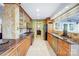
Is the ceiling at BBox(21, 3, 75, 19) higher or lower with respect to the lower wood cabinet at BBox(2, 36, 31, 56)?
higher

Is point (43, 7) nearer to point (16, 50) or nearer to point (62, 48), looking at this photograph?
point (62, 48)

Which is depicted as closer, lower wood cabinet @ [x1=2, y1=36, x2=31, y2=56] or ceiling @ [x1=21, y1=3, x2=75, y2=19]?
lower wood cabinet @ [x1=2, y1=36, x2=31, y2=56]

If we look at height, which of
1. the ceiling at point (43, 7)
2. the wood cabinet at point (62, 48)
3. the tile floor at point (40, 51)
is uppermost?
the ceiling at point (43, 7)

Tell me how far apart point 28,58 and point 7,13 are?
93.7 inches

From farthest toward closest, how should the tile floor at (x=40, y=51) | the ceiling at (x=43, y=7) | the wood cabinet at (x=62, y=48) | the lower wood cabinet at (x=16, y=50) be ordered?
1. the tile floor at (x=40, y=51)
2. the ceiling at (x=43, y=7)
3. the wood cabinet at (x=62, y=48)
4. the lower wood cabinet at (x=16, y=50)

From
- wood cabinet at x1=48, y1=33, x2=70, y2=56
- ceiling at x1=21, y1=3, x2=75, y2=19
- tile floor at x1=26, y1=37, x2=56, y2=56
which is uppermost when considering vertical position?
ceiling at x1=21, y1=3, x2=75, y2=19

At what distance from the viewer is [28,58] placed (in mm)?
1666

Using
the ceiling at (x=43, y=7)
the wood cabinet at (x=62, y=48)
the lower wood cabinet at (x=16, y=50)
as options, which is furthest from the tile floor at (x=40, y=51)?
the ceiling at (x=43, y=7)

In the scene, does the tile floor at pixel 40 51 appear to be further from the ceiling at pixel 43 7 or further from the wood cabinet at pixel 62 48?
the ceiling at pixel 43 7

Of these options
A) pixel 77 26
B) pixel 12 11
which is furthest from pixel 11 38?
pixel 77 26

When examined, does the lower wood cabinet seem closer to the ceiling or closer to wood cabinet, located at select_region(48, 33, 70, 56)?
wood cabinet, located at select_region(48, 33, 70, 56)

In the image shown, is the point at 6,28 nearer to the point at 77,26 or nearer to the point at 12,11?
the point at 12,11

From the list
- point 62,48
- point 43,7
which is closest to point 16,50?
point 62,48

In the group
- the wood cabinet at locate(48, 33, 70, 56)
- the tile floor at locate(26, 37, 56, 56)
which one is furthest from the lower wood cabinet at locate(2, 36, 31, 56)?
the tile floor at locate(26, 37, 56, 56)
